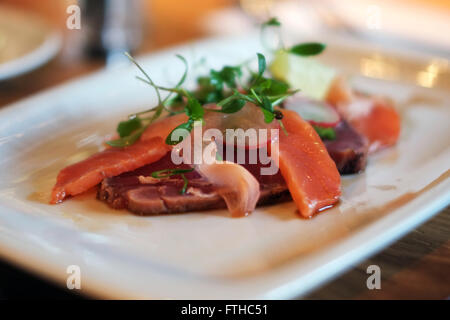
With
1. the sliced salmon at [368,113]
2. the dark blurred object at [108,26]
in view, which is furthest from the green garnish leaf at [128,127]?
the dark blurred object at [108,26]

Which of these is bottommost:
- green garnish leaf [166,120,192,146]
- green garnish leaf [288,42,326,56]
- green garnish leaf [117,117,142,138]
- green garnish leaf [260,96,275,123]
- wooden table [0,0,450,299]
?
wooden table [0,0,450,299]

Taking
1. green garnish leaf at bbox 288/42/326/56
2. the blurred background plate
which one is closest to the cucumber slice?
green garnish leaf at bbox 288/42/326/56

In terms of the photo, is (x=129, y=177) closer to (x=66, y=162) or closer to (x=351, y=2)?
(x=66, y=162)

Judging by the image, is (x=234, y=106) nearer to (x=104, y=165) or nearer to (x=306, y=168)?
(x=306, y=168)

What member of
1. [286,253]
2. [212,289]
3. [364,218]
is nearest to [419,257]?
[364,218]

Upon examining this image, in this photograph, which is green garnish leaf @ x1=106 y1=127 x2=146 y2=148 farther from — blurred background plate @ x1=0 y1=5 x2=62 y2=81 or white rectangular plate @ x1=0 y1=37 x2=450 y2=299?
blurred background plate @ x1=0 y1=5 x2=62 y2=81

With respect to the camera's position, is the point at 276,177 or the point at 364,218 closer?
the point at 364,218

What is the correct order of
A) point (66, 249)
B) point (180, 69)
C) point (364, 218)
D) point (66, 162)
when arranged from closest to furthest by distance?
1. point (66, 249)
2. point (364, 218)
3. point (66, 162)
4. point (180, 69)

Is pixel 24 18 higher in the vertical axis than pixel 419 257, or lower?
higher
